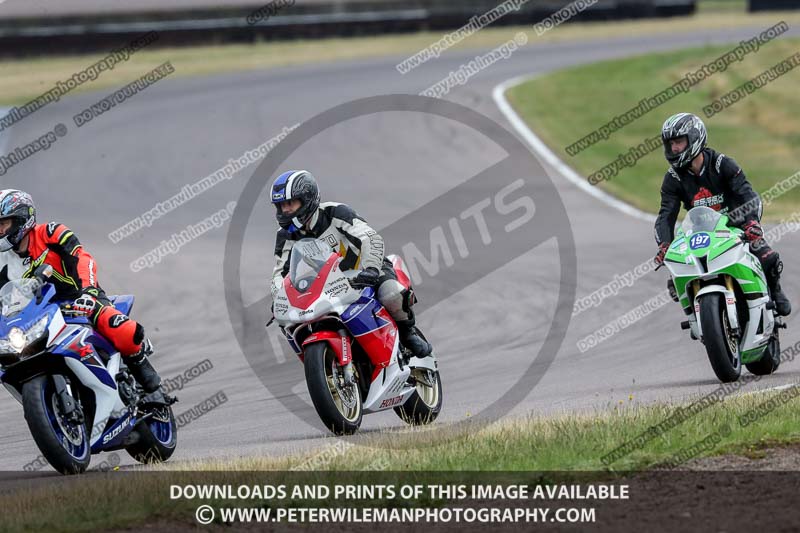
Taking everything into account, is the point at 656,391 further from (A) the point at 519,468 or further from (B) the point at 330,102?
(B) the point at 330,102

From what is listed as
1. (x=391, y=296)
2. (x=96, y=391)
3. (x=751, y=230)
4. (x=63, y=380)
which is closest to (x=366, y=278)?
(x=391, y=296)

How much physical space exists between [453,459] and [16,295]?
316cm

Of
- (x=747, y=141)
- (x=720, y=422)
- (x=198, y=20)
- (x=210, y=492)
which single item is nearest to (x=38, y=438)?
(x=210, y=492)

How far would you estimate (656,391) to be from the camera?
10.7 metres

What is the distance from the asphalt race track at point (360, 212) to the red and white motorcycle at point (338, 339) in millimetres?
429

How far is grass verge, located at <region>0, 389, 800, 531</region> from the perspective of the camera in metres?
7.13

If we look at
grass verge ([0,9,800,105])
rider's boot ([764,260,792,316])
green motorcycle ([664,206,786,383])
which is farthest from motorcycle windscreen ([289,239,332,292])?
grass verge ([0,9,800,105])

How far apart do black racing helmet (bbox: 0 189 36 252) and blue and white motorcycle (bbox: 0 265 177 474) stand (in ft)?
0.97

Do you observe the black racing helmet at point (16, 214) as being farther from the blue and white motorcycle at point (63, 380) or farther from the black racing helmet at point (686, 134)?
the black racing helmet at point (686, 134)

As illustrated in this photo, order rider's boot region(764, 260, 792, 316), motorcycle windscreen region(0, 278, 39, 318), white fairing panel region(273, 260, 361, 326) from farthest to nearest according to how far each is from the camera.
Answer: rider's boot region(764, 260, 792, 316) → white fairing panel region(273, 260, 361, 326) → motorcycle windscreen region(0, 278, 39, 318)

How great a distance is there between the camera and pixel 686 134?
34.6 feet

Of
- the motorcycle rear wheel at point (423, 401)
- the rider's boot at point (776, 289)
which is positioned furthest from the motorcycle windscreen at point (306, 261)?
the rider's boot at point (776, 289)

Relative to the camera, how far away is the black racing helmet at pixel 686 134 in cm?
1055

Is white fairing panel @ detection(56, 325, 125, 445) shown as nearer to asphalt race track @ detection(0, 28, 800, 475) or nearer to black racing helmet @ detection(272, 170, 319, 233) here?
asphalt race track @ detection(0, 28, 800, 475)
